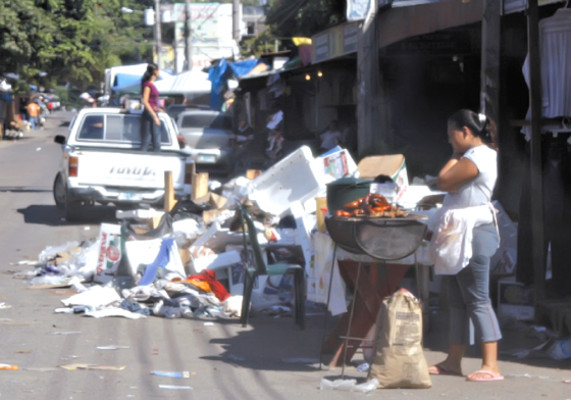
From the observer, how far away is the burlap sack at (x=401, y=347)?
597 centimetres

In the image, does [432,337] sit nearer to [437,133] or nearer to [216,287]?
[216,287]

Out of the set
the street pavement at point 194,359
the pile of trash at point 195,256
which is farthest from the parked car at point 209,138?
the street pavement at point 194,359

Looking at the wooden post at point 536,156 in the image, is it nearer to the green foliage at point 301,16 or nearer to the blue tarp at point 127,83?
the green foliage at point 301,16

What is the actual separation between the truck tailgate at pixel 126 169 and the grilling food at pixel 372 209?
8.35m

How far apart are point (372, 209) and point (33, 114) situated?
56.6 m

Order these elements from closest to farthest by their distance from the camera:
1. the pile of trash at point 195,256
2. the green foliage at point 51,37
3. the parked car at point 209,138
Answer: the pile of trash at point 195,256
the parked car at point 209,138
the green foliage at point 51,37

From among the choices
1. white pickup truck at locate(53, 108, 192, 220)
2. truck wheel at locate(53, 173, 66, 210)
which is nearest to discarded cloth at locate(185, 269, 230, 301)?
white pickup truck at locate(53, 108, 192, 220)

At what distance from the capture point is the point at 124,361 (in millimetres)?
6758

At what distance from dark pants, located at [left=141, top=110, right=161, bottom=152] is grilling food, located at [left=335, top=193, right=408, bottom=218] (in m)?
8.93

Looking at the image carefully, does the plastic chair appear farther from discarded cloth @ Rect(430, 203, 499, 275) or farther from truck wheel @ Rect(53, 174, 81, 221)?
truck wheel @ Rect(53, 174, 81, 221)

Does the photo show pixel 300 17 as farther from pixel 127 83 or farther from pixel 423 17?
pixel 423 17

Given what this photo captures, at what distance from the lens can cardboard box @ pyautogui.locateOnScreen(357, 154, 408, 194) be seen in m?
9.75

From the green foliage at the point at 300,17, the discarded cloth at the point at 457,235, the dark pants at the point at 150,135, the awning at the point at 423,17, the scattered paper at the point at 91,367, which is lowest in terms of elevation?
the scattered paper at the point at 91,367

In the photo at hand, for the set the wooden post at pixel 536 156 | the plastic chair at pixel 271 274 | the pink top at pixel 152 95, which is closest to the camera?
the wooden post at pixel 536 156
